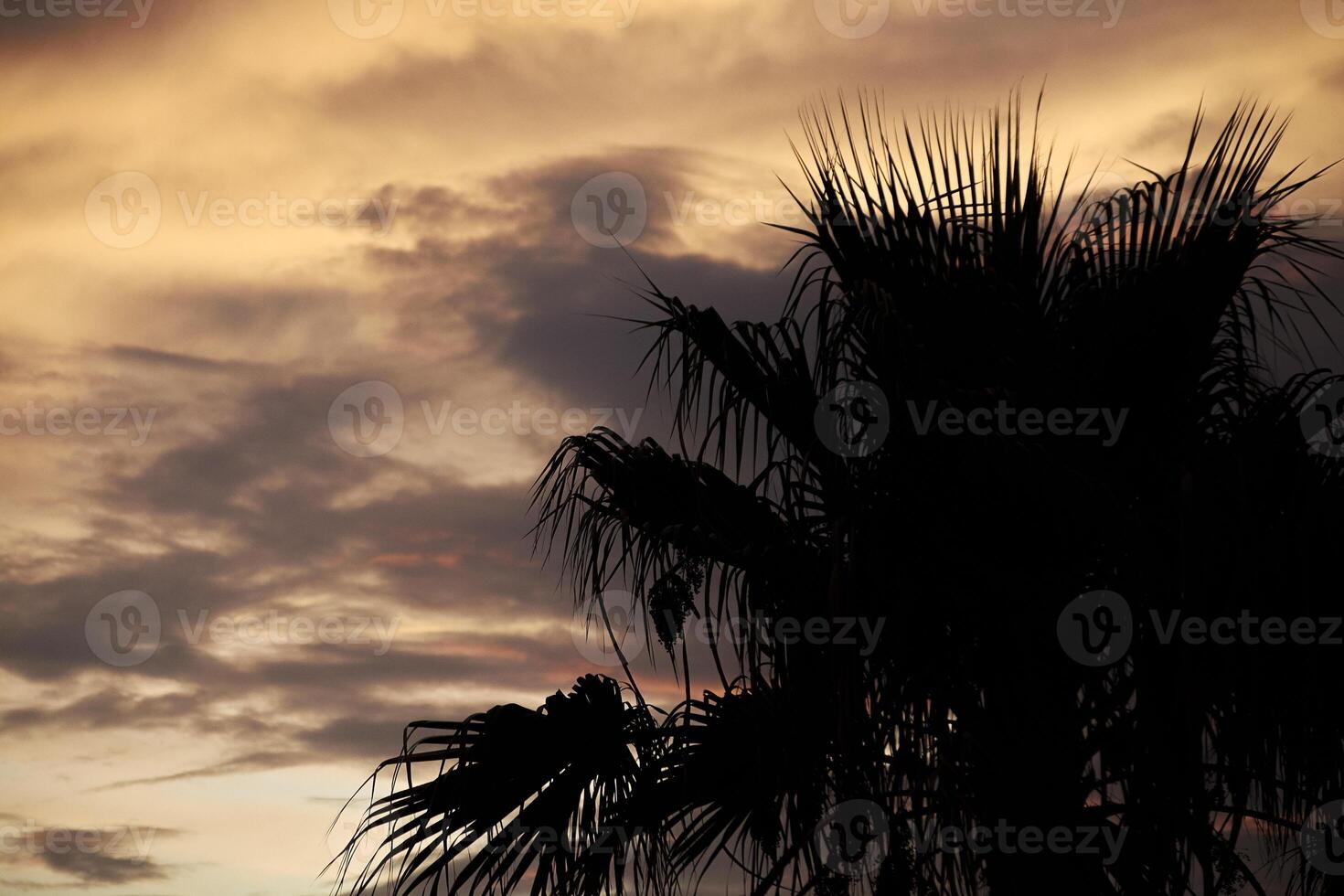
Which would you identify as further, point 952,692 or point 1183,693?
point 952,692

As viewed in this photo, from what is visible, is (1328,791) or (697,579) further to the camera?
(697,579)

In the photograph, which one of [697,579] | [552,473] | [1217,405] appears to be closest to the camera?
[697,579]

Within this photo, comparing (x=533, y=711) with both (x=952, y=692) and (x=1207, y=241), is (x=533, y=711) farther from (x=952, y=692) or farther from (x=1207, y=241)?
(x=1207, y=241)

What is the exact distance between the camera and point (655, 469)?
22.5 feet

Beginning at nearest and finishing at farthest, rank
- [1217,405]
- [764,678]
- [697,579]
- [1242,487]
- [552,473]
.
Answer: [1242,487], [764,678], [697,579], [1217,405], [552,473]

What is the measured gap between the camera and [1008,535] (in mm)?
5855

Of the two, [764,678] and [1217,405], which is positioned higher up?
[1217,405]

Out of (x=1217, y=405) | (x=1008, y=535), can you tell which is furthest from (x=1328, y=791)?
(x=1217, y=405)

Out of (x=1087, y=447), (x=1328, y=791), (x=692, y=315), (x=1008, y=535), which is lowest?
(x=1328, y=791)

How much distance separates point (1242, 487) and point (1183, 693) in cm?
82

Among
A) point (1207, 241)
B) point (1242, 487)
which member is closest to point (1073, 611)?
point (1242, 487)

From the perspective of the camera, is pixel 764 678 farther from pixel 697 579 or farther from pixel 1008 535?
pixel 1008 535

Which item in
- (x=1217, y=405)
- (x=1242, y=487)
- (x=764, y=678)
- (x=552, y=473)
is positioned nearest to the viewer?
(x=1242, y=487)

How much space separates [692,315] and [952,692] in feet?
7.53
